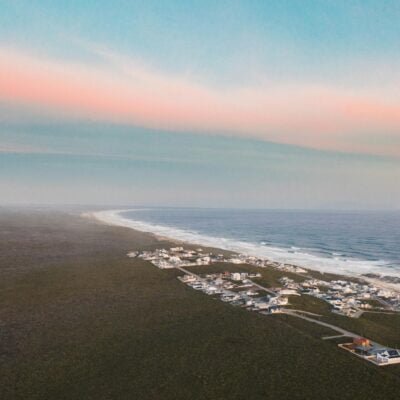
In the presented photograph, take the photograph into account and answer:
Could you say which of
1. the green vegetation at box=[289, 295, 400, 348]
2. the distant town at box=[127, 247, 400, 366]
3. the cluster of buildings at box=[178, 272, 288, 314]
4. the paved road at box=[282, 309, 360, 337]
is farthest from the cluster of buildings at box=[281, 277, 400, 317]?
the cluster of buildings at box=[178, 272, 288, 314]

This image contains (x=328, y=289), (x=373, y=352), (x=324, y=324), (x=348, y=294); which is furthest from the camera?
(x=328, y=289)

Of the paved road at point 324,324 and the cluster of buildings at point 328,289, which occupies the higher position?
the cluster of buildings at point 328,289

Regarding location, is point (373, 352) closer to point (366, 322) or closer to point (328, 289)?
point (366, 322)

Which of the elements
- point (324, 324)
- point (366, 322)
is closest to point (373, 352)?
point (324, 324)

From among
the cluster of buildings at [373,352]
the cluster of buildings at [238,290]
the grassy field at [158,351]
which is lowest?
the grassy field at [158,351]

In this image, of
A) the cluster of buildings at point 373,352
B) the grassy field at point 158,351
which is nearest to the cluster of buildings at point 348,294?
the grassy field at point 158,351

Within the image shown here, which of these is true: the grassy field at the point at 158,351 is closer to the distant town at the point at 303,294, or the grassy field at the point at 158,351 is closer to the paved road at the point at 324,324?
the paved road at the point at 324,324

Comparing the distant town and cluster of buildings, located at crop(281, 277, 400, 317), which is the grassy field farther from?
cluster of buildings, located at crop(281, 277, 400, 317)

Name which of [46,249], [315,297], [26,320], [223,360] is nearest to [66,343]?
[26,320]
